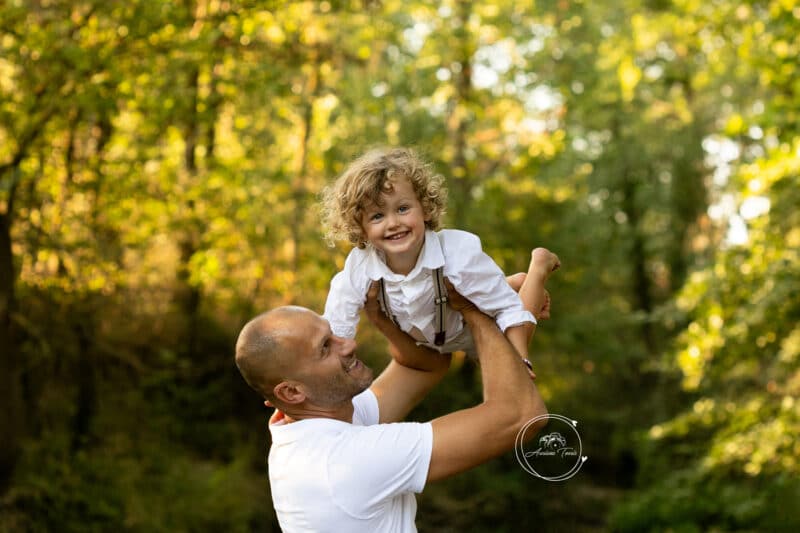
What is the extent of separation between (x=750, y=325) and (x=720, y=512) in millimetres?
4925

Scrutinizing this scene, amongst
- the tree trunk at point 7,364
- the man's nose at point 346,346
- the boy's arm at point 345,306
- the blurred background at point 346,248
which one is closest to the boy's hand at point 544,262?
the boy's arm at point 345,306

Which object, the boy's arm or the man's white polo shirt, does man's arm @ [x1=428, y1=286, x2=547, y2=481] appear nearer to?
the man's white polo shirt

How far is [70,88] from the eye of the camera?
24.5 feet

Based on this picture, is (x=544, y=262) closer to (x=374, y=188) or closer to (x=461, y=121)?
(x=374, y=188)

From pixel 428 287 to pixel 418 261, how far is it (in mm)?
81

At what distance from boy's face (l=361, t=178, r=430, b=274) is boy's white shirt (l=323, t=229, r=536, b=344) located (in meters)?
0.04

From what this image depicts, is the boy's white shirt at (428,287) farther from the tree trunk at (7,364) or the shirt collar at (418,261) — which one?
the tree trunk at (7,364)

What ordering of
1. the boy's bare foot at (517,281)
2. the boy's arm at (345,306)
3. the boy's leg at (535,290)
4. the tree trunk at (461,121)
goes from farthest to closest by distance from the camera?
the tree trunk at (461,121) → the boy's bare foot at (517,281) → the boy's arm at (345,306) → the boy's leg at (535,290)

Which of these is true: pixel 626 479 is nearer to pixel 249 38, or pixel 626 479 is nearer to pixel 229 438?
pixel 229 438

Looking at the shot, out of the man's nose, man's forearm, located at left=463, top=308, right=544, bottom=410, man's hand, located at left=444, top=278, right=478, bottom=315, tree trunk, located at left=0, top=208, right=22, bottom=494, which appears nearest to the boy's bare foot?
man's hand, located at left=444, top=278, right=478, bottom=315

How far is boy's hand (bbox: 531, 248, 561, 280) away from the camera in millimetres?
2898

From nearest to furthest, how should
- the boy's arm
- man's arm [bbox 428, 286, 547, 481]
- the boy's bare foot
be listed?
man's arm [bbox 428, 286, 547, 481]
the boy's arm
the boy's bare foot

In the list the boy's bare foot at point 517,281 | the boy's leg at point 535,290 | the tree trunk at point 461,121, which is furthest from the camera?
the tree trunk at point 461,121

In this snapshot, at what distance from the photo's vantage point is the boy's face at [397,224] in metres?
2.76
